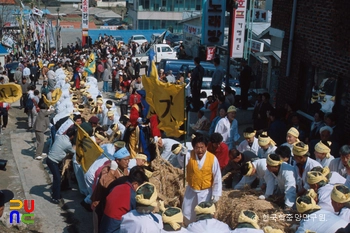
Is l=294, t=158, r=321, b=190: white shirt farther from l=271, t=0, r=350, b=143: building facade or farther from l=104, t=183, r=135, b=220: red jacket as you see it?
l=271, t=0, r=350, b=143: building facade

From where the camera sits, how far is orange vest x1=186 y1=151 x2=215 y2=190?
784 cm

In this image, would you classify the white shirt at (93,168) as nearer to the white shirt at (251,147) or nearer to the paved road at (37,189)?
the paved road at (37,189)

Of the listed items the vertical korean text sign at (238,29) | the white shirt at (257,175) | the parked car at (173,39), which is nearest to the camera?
the white shirt at (257,175)

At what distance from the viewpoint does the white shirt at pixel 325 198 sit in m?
6.48

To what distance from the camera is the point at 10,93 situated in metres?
12.3

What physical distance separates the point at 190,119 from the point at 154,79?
6418 millimetres

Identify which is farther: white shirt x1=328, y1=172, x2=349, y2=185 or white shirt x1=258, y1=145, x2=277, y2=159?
white shirt x1=258, y1=145, x2=277, y2=159

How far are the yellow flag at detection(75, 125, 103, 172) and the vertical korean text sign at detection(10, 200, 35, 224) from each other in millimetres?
1524

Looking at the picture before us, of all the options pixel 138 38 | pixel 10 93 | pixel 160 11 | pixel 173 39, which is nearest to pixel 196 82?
pixel 10 93

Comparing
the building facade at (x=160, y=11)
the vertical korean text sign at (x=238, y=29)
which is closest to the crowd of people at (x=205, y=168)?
the vertical korean text sign at (x=238, y=29)

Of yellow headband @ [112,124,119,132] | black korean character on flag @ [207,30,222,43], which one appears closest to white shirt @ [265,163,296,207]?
yellow headband @ [112,124,119,132]

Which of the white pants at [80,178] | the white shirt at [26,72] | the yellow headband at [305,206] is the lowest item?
the white shirt at [26,72]

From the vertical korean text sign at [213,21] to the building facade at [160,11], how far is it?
45.8 meters

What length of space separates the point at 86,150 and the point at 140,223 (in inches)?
134
